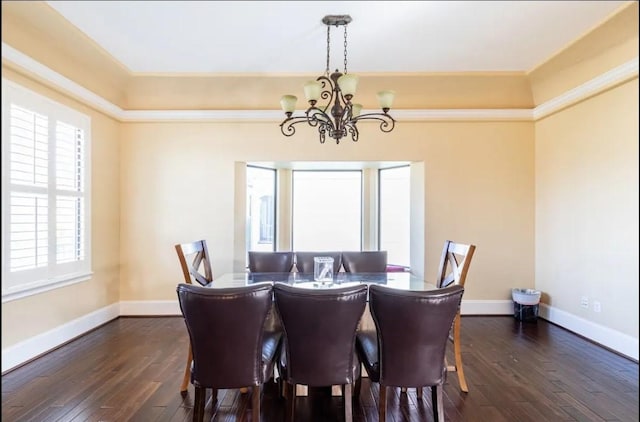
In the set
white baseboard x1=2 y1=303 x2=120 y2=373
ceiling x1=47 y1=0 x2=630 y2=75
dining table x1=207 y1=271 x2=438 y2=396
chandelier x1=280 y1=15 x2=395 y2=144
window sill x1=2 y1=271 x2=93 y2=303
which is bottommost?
white baseboard x1=2 y1=303 x2=120 y2=373

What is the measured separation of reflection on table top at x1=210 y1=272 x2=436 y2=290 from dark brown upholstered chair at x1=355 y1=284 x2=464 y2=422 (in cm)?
79

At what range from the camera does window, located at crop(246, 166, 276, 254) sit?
4.85 meters

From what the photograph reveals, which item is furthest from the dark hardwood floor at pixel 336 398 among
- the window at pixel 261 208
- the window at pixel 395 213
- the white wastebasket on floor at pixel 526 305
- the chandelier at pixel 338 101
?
the chandelier at pixel 338 101

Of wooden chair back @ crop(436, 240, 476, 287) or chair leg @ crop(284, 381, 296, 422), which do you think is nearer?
chair leg @ crop(284, 381, 296, 422)

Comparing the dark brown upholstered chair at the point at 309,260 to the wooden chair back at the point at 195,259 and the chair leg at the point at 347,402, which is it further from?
the chair leg at the point at 347,402

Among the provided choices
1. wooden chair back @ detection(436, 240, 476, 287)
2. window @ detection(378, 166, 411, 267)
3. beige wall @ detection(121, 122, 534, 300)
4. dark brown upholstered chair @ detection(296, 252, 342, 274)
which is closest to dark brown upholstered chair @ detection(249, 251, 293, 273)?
dark brown upholstered chair @ detection(296, 252, 342, 274)

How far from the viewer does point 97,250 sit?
3883mm

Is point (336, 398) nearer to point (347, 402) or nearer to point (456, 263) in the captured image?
point (347, 402)

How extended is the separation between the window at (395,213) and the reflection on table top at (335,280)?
6.07 ft

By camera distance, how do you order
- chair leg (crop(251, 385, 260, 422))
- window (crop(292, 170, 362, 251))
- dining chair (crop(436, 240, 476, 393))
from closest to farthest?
chair leg (crop(251, 385, 260, 422))
dining chair (crop(436, 240, 476, 393))
window (crop(292, 170, 362, 251))

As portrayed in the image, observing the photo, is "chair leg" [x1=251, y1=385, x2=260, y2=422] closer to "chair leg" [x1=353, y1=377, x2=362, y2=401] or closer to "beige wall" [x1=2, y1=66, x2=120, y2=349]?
"chair leg" [x1=353, y1=377, x2=362, y2=401]

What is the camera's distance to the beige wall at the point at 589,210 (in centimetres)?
302

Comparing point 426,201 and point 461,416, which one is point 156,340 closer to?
point 461,416

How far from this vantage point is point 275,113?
4254 millimetres
